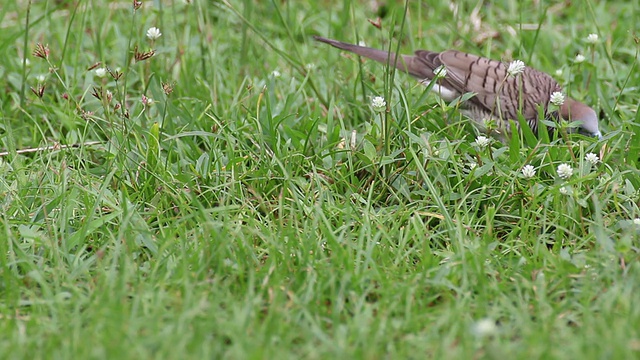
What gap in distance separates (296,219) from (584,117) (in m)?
1.85

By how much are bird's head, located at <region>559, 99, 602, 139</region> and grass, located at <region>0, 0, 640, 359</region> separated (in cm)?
16

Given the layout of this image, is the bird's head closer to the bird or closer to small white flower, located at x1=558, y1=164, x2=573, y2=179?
the bird

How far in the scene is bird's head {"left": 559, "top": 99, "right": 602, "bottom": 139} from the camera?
4.53 meters

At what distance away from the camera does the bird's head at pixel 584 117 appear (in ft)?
14.9

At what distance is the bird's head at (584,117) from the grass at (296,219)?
16 cm

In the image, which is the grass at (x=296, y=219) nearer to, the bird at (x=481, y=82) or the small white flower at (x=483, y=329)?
the small white flower at (x=483, y=329)

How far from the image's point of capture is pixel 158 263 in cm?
335

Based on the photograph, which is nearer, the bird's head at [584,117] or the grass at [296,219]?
the grass at [296,219]

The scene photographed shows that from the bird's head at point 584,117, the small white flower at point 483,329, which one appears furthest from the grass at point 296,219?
the bird's head at point 584,117

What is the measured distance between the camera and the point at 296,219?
12.1ft

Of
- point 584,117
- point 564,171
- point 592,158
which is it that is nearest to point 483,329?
point 564,171

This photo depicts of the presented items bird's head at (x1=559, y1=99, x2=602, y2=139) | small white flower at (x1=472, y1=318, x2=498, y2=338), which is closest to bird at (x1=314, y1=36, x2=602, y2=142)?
bird's head at (x1=559, y1=99, x2=602, y2=139)

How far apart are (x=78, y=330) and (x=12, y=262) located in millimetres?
633

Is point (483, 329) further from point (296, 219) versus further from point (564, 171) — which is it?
point (564, 171)
